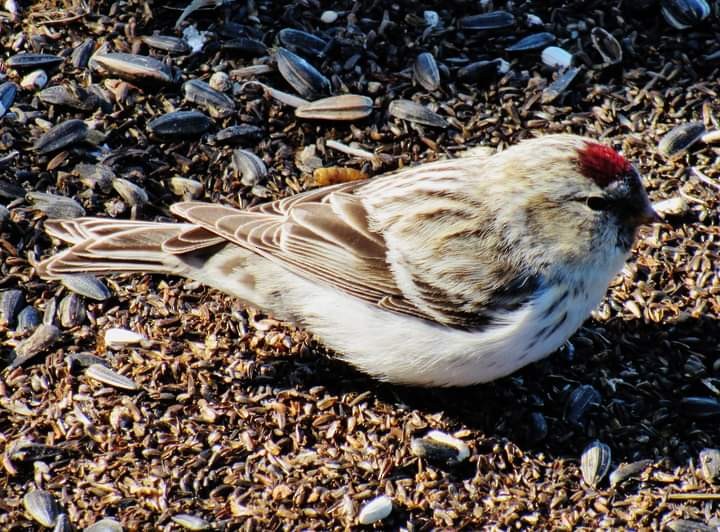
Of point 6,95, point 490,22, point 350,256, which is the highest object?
point 490,22

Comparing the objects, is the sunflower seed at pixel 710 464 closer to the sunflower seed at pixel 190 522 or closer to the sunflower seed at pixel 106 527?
the sunflower seed at pixel 190 522

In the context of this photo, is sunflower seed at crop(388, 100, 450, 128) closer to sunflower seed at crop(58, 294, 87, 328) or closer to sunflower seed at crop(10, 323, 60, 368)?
sunflower seed at crop(58, 294, 87, 328)

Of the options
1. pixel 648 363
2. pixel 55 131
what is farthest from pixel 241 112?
pixel 648 363

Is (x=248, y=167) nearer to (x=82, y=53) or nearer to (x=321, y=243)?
(x=321, y=243)

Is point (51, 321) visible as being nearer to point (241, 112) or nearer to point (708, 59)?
point (241, 112)

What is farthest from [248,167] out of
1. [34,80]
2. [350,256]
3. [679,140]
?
[679,140]

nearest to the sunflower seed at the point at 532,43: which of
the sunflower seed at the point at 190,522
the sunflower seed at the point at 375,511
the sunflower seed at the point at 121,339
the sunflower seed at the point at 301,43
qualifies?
the sunflower seed at the point at 301,43

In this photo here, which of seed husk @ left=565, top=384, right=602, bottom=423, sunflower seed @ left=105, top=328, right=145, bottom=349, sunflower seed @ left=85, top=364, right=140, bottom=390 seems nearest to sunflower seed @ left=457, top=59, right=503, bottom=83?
seed husk @ left=565, top=384, right=602, bottom=423
